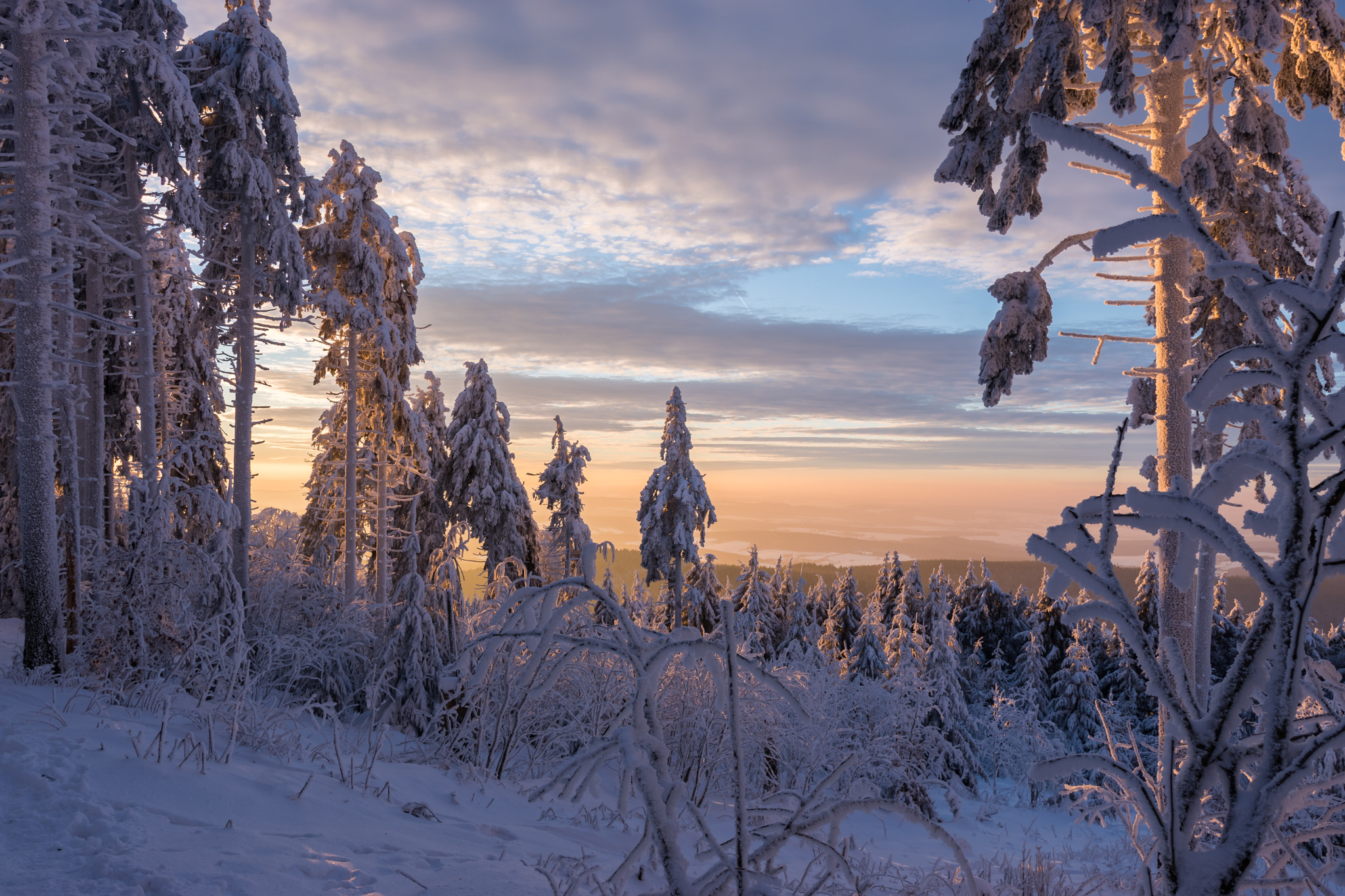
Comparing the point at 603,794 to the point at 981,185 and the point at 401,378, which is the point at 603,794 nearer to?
the point at 981,185

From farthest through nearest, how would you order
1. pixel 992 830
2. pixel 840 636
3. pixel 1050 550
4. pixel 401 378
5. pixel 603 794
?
pixel 840 636 < pixel 401 378 < pixel 992 830 < pixel 603 794 < pixel 1050 550

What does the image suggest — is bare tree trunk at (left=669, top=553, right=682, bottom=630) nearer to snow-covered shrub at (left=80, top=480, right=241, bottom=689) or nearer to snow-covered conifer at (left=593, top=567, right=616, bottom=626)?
snow-covered shrub at (left=80, top=480, right=241, bottom=689)

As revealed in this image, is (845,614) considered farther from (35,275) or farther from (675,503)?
(35,275)

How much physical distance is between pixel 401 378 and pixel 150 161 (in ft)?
33.7

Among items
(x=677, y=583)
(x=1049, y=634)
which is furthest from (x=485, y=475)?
(x=1049, y=634)

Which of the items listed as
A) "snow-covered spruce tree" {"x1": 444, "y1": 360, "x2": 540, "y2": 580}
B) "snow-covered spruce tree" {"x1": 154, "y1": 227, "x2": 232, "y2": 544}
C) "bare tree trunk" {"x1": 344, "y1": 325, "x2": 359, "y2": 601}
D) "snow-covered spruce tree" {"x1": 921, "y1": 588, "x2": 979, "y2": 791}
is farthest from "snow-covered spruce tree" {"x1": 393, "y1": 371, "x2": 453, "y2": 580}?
"snow-covered spruce tree" {"x1": 921, "y1": 588, "x2": 979, "y2": 791}

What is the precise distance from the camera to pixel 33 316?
9.66 meters

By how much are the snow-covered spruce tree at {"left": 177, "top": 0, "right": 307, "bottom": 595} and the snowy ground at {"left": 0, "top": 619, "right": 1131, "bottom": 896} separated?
1247 centimetres

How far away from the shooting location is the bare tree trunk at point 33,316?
960 cm

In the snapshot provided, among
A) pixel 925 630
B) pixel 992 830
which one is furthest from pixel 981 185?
pixel 925 630

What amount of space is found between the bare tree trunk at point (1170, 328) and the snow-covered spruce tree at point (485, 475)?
69.2 ft

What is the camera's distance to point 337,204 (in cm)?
2086

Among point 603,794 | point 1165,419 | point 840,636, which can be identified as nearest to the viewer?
point 603,794

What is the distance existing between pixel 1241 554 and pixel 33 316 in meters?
12.9
